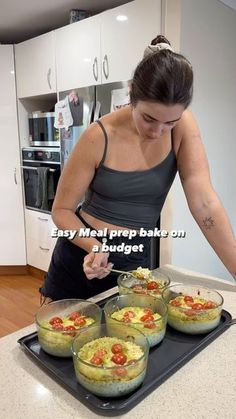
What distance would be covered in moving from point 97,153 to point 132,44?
1.07 m

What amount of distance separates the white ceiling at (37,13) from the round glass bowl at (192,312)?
1.89 m

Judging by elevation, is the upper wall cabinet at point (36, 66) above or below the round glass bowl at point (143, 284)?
above

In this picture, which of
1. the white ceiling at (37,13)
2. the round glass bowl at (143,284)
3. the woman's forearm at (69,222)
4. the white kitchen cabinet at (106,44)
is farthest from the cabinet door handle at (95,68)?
the round glass bowl at (143,284)

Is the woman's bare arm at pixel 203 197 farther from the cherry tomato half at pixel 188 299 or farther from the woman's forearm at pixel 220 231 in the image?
the cherry tomato half at pixel 188 299

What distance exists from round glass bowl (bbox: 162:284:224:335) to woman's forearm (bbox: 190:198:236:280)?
0.52 ft

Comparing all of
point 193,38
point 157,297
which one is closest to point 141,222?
point 157,297

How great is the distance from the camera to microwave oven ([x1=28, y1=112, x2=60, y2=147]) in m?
2.45

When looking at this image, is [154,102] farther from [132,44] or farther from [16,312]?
[16,312]

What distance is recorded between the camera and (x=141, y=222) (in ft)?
3.45

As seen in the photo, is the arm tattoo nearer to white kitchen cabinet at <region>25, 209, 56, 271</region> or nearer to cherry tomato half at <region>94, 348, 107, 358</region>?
Answer: cherry tomato half at <region>94, 348, 107, 358</region>

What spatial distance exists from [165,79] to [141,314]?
1.75 feet

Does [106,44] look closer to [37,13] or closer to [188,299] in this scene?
[37,13]

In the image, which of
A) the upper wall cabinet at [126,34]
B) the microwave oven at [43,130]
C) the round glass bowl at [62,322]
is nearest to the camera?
the round glass bowl at [62,322]

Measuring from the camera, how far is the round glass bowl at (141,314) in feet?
Answer: 2.28
